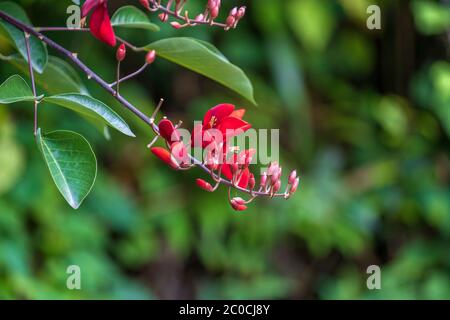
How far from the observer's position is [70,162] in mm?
798

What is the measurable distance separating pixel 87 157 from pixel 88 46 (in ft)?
4.82

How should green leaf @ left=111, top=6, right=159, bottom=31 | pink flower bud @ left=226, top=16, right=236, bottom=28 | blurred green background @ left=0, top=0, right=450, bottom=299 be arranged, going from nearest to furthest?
pink flower bud @ left=226, top=16, right=236, bottom=28, green leaf @ left=111, top=6, right=159, bottom=31, blurred green background @ left=0, top=0, right=450, bottom=299

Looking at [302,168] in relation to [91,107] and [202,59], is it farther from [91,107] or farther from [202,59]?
[91,107]

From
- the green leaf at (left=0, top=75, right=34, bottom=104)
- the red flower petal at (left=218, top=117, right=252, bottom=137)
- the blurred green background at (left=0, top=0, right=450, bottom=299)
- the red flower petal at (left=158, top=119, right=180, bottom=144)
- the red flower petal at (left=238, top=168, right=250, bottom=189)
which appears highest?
the blurred green background at (left=0, top=0, right=450, bottom=299)

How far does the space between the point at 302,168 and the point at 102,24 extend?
1721 millimetres

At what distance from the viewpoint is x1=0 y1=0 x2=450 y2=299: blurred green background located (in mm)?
2236

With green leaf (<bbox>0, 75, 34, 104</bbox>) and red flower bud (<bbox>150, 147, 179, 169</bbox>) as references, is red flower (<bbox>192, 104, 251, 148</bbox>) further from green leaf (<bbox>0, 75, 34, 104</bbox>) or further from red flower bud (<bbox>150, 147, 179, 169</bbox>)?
green leaf (<bbox>0, 75, 34, 104</bbox>)

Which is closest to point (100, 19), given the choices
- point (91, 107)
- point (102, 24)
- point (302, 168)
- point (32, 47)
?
point (102, 24)

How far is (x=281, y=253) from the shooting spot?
2535 mm

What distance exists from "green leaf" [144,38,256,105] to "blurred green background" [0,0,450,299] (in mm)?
1196

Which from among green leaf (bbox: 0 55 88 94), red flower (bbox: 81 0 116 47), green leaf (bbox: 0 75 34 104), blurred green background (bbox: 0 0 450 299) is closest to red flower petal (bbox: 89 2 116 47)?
red flower (bbox: 81 0 116 47)

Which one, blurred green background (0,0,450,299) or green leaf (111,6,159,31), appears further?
blurred green background (0,0,450,299)

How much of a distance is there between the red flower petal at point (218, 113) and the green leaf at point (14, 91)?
0.21m

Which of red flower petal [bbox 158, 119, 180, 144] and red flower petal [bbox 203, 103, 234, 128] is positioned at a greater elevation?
red flower petal [bbox 203, 103, 234, 128]
